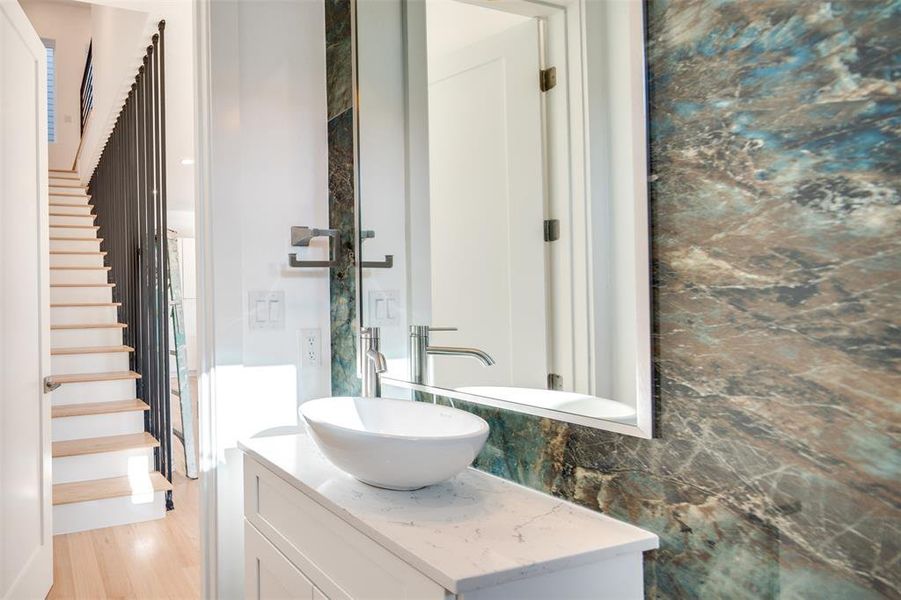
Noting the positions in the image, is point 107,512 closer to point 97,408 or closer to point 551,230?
point 97,408

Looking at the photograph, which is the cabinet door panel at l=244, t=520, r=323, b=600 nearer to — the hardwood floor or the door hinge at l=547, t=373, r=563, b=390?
the door hinge at l=547, t=373, r=563, b=390

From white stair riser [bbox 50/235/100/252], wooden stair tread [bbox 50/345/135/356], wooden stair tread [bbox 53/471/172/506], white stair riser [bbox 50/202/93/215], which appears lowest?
wooden stair tread [bbox 53/471/172/506]

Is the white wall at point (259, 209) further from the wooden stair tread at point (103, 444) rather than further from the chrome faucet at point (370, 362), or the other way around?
the wooden stair tread at point (103, 444)

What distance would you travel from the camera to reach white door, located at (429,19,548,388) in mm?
1376

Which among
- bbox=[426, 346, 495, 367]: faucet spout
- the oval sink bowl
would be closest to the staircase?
bbox=[426, 346, 495, 367]: faucet spout

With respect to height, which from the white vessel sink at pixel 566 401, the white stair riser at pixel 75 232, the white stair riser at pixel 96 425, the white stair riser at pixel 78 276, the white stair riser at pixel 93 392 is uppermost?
the white stair riser at pixel 75 232

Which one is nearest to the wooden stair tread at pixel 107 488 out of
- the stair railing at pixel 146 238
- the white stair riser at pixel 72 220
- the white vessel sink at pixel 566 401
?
the stair railing at pixel 146 238

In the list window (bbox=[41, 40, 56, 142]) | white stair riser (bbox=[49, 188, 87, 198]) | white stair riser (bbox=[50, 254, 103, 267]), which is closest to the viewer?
white stair riser (bbox=[50, 254, 103, 267])

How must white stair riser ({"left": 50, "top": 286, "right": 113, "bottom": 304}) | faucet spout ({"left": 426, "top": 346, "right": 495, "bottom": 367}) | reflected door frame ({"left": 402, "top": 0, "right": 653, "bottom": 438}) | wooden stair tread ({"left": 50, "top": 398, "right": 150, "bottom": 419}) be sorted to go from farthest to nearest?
1. white stair riser ({"left": 50, "top": 286, "right": 113, "bottom": 304})
2. wooden stair tread ({"left": 50, "top": 398, "right": 150, "bottom": 419})
3. faucet spout ({"left": 426, "top": 346, "right": 495, "bottom": 367})
4. reflected door frame ({"left": 402, "top": 0, "right": 653, "bottom": 438})

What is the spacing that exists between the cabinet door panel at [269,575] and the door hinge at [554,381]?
0.62 metres

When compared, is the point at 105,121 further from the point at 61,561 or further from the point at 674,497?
the point at 674,497

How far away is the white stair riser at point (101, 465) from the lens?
3602 mm

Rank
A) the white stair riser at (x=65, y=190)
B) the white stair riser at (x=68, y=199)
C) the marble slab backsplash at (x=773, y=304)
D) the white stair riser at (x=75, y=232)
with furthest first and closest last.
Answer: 1. the white stair riser at (x=65, y=190)
2. the white stair riser at (x=68, y=199)
3. the white stair riser at (x=75, y=232)
4. the marble slab backsplash at (x=773, y=304)

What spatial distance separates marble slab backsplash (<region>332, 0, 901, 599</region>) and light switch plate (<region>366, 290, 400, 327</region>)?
98cm
